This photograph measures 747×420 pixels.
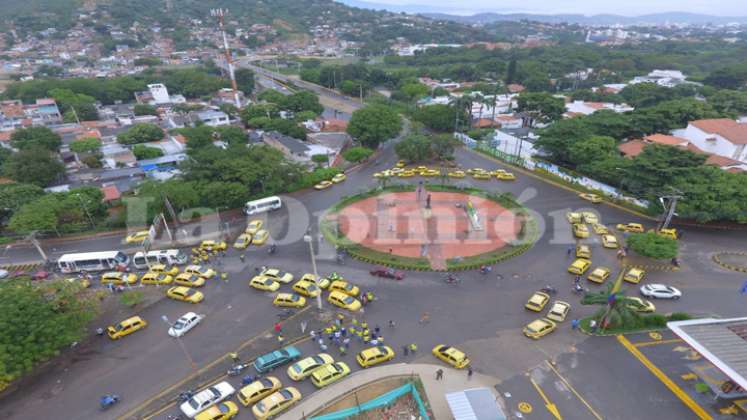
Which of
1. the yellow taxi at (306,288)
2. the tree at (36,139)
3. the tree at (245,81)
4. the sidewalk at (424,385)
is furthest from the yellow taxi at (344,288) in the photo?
the tree at (245,81)

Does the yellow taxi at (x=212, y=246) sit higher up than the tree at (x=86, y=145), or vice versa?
the tree at (x=86, y=145)

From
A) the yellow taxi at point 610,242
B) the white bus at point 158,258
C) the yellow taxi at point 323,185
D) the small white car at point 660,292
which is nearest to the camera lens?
the small white car at point 660,292

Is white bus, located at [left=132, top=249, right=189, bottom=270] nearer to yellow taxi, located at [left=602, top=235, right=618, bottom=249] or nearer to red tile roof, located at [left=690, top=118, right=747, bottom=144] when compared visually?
yellow taxi, located at [left=602, top=235, right=618, bottom=249]

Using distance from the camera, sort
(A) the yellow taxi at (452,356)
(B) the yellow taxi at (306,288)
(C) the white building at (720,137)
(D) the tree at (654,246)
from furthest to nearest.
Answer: (C) the white building at (720,137) < (D) the tree at (654,246) < (B) the yellow taxi at (306,288) < (A) the yellow taxi at (452,356)

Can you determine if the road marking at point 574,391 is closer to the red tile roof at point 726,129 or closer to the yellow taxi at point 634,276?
the yellow taxi at point 634,276

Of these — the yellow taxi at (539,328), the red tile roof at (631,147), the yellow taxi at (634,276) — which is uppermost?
the red tile roof at (631,147)

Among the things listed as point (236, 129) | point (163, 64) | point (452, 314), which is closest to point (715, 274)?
point (452, 314)

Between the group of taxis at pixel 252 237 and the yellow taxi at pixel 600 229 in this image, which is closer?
the group of taxis at pixel 252 237
